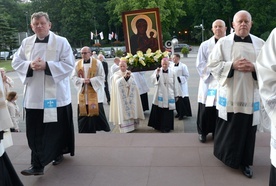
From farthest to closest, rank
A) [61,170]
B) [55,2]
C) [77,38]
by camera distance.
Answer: [55,2]
[77,38]
[61,170]

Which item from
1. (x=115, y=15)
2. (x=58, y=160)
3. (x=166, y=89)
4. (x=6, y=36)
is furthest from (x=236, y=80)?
(x=115, y=15)

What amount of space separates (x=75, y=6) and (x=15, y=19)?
14068 mm

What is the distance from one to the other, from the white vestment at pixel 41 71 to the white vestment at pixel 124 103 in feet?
10.6

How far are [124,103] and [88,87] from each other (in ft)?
3.81

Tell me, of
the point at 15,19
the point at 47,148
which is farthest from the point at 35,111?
the point at 15,19

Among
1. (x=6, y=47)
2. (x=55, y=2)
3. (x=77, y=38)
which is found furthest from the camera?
(x=55, y=2)

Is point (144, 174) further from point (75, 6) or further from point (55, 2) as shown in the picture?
point (55, 2)

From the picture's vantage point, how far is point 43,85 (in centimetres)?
429

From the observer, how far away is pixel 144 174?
4258 mm

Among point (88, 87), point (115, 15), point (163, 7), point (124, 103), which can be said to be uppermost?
point (115, 15)

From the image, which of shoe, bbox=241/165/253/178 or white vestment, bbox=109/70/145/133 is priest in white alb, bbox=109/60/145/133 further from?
shoe, bbox=241/165/253/178

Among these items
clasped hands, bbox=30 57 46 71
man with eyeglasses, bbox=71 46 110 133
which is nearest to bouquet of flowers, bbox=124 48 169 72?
man with eyeglasses, bbox=71 46 110 133

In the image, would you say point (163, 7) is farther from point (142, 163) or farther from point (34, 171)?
point (34, 171)

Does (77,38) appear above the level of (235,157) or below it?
above
